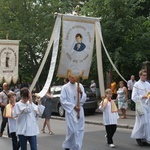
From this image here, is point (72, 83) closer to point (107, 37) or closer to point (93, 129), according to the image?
point (93, 129)

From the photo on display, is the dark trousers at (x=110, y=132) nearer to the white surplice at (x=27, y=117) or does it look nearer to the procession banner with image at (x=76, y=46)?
the procession banner with image at (x=76, y=46)

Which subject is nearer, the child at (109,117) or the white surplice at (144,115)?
the white surplice at (144,115)

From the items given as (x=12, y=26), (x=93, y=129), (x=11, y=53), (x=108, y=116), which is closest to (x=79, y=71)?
(x=108, y=116)

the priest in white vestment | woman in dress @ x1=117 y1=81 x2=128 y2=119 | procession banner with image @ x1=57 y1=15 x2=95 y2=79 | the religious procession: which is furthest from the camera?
woman in dress @ x1=117 y1=81 x2=128 y2=119

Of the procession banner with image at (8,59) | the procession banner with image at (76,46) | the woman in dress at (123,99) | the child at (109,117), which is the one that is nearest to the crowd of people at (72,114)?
the child at (109,117)

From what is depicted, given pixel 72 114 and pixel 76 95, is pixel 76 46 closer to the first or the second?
pixel 76 95

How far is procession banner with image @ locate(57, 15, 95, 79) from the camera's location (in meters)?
8.18

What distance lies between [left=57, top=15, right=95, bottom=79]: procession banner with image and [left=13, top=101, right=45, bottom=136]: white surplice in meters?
0.99

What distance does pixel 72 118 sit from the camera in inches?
314

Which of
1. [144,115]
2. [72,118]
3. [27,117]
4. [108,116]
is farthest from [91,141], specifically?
[27,117]

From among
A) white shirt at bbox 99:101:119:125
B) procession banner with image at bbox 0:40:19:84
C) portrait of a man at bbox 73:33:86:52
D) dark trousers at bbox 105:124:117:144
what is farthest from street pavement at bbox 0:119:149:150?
portrait of a man at bbox 73:33:86:52

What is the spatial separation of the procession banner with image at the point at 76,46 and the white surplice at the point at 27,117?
0.99 meters

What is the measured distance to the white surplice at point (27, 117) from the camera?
7.32 metres

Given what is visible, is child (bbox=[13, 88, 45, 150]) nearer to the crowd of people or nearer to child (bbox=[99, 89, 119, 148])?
the crowd of people
